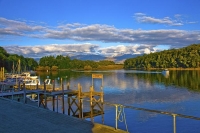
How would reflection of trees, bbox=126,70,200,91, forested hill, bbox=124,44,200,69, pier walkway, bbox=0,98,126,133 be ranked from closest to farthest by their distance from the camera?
1. pier walkway, bbox=0,98,126,133
2. reflection of trees, bbox=126,70,200,91
3. forested hill, bbox=124,44,200,69

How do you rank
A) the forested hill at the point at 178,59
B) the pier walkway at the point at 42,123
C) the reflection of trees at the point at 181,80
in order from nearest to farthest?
the pier walkway at the point at 42,123
the reflection of trees at the point at 181,80
the forested hill at the point at 178,59

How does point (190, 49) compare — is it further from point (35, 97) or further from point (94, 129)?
point (94, 129)

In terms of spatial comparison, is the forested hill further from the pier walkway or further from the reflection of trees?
the pier walkway

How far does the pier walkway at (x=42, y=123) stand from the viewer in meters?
10.0

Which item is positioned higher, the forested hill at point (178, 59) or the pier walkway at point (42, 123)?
the forested hill at point (178, 59)

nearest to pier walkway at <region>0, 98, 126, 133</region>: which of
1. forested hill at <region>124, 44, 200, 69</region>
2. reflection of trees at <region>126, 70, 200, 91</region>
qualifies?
reflection of trees at <region>126, 70, 200, 91</region>

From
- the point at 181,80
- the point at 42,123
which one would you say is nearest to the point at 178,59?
the point at 181,80

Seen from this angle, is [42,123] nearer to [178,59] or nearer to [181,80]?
[181,80]

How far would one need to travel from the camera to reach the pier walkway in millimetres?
10023

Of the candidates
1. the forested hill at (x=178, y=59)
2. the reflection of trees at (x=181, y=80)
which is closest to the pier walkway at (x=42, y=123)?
the reflection of trees at (x=181, y=80)

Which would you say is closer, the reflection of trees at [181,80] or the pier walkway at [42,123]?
the pier walkway at [42,123]

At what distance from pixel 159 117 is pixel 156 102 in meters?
9.55

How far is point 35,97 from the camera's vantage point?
118ft

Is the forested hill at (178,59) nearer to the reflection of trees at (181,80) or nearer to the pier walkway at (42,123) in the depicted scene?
the reflection of trees at (181,80)
